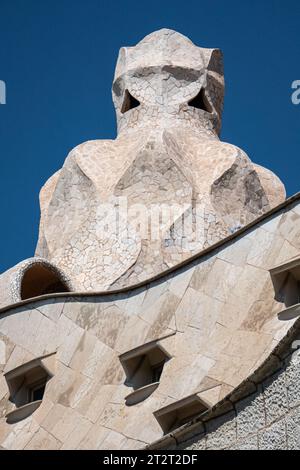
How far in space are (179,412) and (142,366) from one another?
0.80 metres

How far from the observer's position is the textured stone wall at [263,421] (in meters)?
8.34

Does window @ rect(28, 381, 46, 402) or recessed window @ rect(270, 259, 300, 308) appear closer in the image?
recessed window @ rect(270, 259, 300, 308)

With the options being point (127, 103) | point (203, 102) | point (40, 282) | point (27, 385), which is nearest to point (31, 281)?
point (40, 282)

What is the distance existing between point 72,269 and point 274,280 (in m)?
5.23

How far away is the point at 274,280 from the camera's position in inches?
451

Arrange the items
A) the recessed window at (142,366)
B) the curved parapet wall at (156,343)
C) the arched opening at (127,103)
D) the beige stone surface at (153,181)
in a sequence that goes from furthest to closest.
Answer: the arched opening at (127,103), the beige stone surface at (153,181), the recessed window at (142,366), the curved parapet wall at (156,343)

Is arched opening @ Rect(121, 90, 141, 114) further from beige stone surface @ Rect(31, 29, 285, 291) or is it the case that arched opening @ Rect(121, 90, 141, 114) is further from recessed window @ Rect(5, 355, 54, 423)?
recessed window @ Rect(5, 355, 54, 423)

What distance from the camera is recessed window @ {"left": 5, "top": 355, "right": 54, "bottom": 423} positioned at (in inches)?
498

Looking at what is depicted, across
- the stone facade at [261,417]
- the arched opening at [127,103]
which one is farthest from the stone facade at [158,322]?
the arched opening at [127,103]

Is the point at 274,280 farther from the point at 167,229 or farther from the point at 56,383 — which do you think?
the point at 167,229

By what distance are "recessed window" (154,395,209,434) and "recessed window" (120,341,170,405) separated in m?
→ 0.43

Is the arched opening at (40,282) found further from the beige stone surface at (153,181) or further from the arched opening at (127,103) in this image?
the arched opening at (127,103)

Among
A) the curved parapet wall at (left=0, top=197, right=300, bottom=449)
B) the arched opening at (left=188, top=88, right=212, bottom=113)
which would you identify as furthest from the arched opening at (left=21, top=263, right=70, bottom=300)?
the arched opening at (left=188, top=88, right=212, bottom=113)

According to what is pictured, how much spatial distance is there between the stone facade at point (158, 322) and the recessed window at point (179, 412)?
0.04ft
